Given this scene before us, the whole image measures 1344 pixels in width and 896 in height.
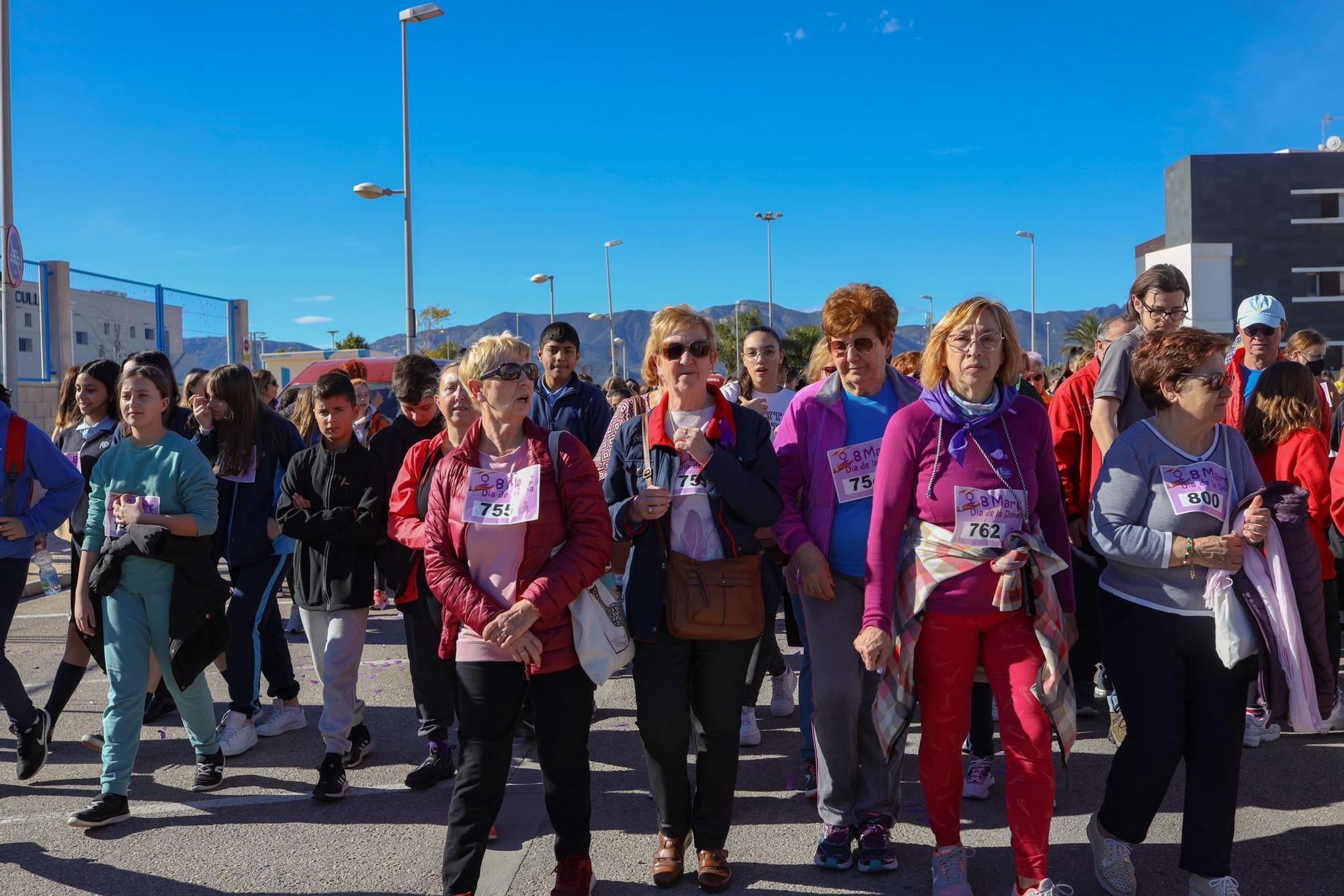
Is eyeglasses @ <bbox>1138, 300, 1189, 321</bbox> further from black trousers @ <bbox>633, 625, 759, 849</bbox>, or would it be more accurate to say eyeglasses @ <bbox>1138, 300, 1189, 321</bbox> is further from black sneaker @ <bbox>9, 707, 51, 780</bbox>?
black sneaker @ <bbox>9, 707, 51, 780</bbox>

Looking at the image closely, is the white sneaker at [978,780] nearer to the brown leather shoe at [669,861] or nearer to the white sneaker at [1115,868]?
the white sneaker at [1115,868]

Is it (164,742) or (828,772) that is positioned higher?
(828,772)

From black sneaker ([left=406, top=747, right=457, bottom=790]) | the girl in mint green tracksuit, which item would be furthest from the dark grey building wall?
the girl in mint green tracksuit

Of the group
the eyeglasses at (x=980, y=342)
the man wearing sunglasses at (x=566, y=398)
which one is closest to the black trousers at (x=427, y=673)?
the man wearing sunglasses at (x=566, y=398)

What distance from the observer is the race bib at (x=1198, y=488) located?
3.13m

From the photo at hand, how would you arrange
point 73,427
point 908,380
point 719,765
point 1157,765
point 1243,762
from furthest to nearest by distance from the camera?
point 73,427, point 1243,762, point 908,380, point 719,765, point 1157,765

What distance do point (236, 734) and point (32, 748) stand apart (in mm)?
880

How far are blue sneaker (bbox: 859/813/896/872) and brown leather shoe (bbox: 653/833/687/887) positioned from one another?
655mm

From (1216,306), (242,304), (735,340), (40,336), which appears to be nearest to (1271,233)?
(1216,306)

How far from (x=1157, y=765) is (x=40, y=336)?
15.1 metres

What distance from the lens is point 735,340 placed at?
60.1 meters

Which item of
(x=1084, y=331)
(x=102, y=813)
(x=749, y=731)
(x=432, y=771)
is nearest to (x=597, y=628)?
(x=432, y=771)

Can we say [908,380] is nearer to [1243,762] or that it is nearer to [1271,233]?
[1243,762]

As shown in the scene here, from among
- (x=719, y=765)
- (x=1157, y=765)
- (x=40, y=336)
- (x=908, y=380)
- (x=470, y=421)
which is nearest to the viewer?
(x=1157, y=765)
